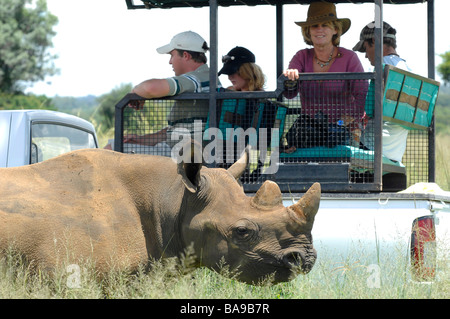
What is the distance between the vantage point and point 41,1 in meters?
40.5

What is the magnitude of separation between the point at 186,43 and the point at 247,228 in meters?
2.82

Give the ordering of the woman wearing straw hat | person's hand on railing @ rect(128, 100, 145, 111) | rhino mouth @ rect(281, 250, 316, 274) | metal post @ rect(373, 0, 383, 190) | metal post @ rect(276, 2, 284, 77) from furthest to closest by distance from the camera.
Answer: metal post @ rect(276, 2, 284, 77) → person's hand on railing @ rect(128, 100, 145, 111) → the woman wearing straw hat → metal post @ rect(373, 0, 383, 190) → rhino mouth @ rect(281, 250, 316, 274)

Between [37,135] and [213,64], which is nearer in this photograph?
[213,64]

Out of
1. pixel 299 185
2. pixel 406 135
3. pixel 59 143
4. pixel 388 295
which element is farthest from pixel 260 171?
pixel 59 143

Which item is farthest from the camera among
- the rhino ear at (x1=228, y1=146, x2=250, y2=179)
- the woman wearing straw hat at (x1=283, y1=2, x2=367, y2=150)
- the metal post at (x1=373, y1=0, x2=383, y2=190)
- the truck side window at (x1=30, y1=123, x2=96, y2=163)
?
the truck side window at (x1=30, y1=123, x2=96, y2=163)

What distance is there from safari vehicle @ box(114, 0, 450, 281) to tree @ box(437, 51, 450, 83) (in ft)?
122

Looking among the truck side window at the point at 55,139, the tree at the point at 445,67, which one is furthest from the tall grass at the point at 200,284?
the tree at the point at 445,67

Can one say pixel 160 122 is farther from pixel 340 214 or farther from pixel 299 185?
pixel 340 214

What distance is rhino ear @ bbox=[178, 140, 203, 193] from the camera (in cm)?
397

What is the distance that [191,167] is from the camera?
4031mm

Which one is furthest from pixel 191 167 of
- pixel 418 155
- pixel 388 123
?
pixel 418 155

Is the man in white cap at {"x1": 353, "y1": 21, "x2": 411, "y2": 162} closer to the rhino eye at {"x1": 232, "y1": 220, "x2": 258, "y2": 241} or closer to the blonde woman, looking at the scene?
the blonde woman

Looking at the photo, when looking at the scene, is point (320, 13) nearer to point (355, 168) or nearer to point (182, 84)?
point (182, 84)

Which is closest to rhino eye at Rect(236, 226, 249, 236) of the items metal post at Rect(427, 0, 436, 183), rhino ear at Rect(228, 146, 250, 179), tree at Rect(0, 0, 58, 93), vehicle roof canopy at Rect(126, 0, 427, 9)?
rhino ear at Rect(228, 146, 250, 179)
